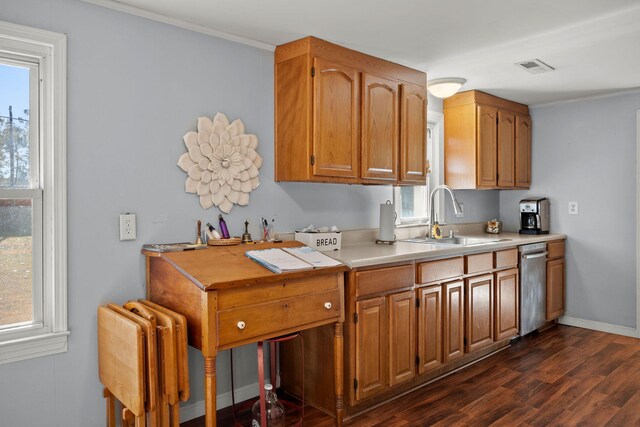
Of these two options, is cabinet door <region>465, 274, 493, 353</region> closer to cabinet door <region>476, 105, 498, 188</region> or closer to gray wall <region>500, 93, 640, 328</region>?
cabinet door <region>476, 105, 498, 188</region>

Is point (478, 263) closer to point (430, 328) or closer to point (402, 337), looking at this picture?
point (430, 328)

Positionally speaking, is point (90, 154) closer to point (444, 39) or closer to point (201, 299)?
point (201, 299)

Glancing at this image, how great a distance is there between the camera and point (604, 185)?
14.3 feet

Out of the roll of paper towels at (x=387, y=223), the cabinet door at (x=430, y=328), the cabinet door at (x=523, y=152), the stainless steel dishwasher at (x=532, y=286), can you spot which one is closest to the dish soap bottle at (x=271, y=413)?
the cabinet door at (x=430, y=328)

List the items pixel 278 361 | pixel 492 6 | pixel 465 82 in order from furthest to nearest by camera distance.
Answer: pixel 465 82, pixel 278 361, pixel 492 6

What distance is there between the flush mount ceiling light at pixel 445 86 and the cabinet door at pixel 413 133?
0.49ft

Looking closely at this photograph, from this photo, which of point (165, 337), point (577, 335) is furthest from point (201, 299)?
point (577, 335)

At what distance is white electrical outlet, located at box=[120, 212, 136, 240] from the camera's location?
2.39 meters

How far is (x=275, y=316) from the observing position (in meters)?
2.22

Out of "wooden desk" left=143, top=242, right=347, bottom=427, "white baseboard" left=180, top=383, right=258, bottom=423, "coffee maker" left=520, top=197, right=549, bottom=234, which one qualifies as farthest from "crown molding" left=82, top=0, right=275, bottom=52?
"coffee maker" left=520, top=197, right=549, bottom=234

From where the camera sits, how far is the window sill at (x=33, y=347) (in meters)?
2.08

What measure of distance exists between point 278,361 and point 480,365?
5.14ft

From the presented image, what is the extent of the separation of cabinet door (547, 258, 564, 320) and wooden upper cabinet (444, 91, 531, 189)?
0.86 meters

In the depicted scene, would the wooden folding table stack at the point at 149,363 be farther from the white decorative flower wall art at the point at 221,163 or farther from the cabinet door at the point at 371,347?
the cabinet door at the point at 371,347
